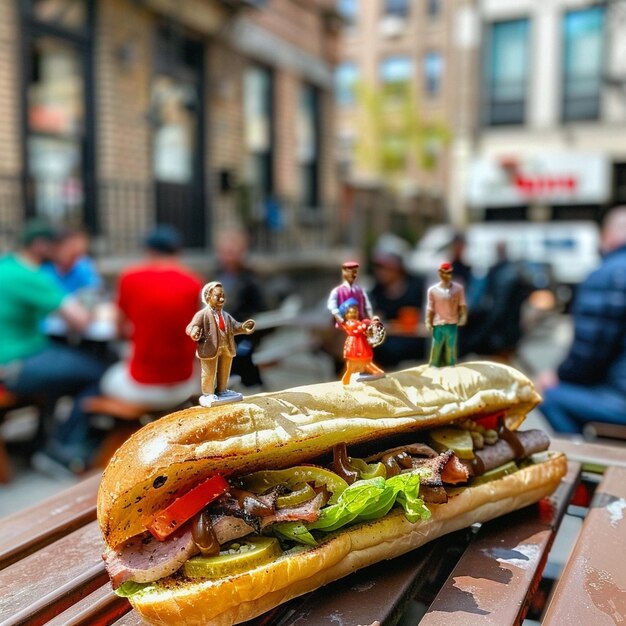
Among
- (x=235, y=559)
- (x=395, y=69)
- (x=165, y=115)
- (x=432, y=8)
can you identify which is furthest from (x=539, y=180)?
(x=235, y=559)

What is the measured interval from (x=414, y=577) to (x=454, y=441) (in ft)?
1.71

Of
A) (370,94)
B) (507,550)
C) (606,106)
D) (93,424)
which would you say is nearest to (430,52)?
(370,94)

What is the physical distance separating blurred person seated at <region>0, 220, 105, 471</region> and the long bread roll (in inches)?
148

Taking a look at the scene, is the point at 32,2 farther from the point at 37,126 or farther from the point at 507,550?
the point at 507,550

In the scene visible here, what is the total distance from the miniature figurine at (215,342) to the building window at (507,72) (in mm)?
26336

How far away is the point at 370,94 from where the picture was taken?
36.6 metres

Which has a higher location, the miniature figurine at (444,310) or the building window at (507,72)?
the building window at (507,72)

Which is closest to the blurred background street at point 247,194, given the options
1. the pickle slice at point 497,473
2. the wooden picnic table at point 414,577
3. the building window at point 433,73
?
the wooden picnic table at point 414,577

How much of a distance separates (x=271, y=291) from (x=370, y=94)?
1174 inches

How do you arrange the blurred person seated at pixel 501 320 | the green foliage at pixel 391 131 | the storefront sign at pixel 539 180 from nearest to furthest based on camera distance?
1. the blurred person seated at pixel 501 320
2. the storefront sign at pixel 539 180
3. the green foliage at pixel 391 131

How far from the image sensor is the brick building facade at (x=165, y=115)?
9445 millimetres

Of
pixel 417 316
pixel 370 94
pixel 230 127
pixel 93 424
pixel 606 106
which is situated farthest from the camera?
pixel 370 94

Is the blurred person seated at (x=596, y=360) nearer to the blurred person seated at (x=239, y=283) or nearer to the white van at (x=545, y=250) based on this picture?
the blurred person seated at (x=239, y=283)

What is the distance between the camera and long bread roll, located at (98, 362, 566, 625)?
179 centimetres
